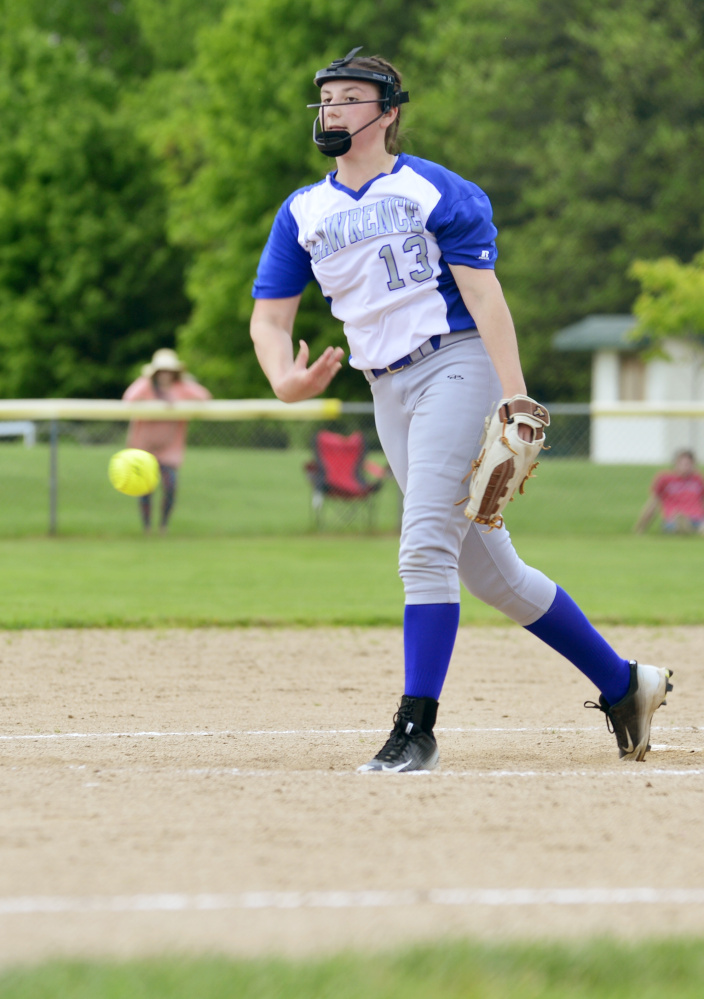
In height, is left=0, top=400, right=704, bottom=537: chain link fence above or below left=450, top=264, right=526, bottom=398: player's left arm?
below

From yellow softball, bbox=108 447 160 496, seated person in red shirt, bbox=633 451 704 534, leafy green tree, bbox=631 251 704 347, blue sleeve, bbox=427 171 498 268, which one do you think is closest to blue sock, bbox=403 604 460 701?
blue sleeve, bbox=427 171 498 268

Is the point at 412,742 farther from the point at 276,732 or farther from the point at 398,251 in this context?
the point at 398,251

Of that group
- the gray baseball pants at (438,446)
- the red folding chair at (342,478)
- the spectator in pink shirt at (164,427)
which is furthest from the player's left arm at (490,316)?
the red folding chair at (342,478)

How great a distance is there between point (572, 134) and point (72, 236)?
16624mm

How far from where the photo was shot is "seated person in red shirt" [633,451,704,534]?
13.9 metres

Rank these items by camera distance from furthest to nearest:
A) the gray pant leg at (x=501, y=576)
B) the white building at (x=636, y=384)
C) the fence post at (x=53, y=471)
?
1. the white building at (x=636, y=384)
2. the fence post at (x=53, y=471)
3. the gray pant leg at (x=501, y=576)

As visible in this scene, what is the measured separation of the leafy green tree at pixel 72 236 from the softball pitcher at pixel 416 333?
37.6 meters

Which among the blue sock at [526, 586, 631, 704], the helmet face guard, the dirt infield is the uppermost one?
the helmet face guard

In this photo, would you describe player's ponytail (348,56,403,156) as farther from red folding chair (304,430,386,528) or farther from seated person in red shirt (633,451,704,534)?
seated person in red shirt (633,451,704,534)

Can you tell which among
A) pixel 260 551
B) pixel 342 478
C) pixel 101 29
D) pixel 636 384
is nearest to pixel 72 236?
pixel 101 29

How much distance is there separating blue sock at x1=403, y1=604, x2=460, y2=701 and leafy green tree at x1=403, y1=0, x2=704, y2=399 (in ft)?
95.1

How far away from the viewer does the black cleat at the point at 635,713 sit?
4109 mm

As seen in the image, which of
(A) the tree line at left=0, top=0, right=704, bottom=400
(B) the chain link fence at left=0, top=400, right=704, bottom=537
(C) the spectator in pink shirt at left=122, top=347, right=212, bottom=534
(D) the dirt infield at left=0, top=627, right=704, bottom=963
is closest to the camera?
(D) the dirt infield at left=0, top=627, right=704, bottom=963

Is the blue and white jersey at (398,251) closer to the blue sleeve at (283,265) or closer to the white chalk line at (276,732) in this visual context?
the blue sleeve at (283,265)
